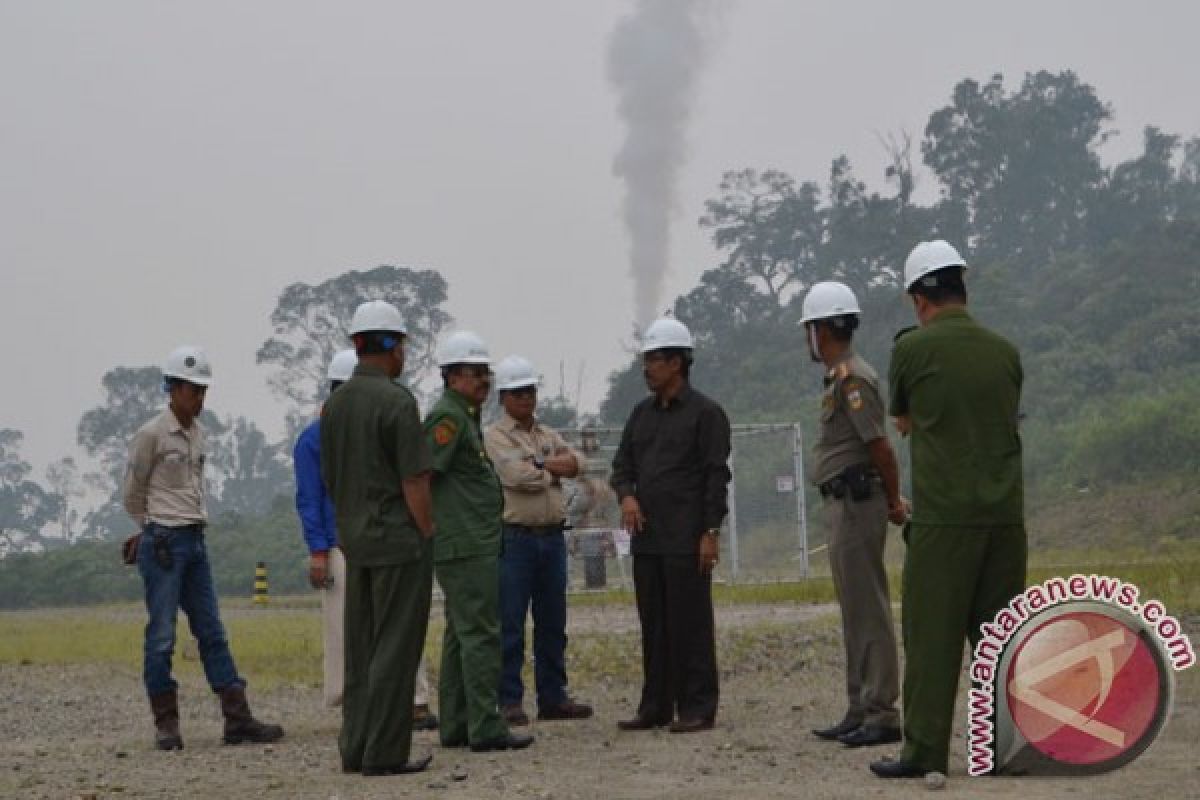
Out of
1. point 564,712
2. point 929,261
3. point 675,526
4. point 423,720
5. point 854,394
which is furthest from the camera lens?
point 564,712

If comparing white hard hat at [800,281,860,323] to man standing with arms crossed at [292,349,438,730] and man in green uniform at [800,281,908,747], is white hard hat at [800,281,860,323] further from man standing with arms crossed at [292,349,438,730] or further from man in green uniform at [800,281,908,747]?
man standing with arms crossed at [292,349,438,730]

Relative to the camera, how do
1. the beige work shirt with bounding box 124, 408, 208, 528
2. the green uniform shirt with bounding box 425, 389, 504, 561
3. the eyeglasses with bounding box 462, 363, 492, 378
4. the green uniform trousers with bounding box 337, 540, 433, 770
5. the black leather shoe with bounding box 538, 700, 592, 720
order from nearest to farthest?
the green uniform trousers with bounding box 337, 540, 433, 770, the green uniform shirt with bounding box 425, 389, 504, 561, the eyeglasses with bounding box 462, 363, 492, 378, the beige work shirt with bounding box 124, 408, 208, 528, the black leather shoe with bounding box 538, 700, 592, 720

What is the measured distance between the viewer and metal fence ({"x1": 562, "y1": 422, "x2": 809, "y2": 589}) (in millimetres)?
23719

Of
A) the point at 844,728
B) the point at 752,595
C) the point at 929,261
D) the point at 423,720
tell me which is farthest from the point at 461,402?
the point at 752,595

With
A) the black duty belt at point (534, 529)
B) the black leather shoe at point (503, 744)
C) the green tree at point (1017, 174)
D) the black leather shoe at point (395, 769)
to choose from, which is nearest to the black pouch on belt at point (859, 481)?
→ the black leather shoe at point (503, 744)

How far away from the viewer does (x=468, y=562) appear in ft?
27.7

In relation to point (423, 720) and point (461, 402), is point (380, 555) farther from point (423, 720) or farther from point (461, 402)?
point (423, 720)

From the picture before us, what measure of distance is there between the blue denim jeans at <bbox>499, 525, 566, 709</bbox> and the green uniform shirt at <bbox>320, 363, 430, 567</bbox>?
185 cm

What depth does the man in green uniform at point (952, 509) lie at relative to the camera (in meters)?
6.48

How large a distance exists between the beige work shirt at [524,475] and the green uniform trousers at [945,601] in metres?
3.25

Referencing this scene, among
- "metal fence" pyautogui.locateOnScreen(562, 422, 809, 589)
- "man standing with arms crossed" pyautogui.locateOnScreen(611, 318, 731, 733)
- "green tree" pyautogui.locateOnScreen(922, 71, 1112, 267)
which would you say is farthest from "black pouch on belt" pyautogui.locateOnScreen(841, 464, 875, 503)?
"green tree" pyautogui.locateOnScreen(922, 71, 1112, 267)

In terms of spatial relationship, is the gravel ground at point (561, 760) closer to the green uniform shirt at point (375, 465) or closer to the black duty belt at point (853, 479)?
the green uniform shirt at point (375, 465)

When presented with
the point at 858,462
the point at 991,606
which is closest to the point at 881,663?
the point at 858,462

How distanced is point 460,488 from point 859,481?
5.89ft
